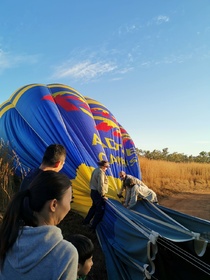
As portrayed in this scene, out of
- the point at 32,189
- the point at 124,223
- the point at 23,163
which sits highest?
the point at 32,189

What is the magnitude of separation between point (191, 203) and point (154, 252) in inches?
230

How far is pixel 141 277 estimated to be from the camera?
3154mm

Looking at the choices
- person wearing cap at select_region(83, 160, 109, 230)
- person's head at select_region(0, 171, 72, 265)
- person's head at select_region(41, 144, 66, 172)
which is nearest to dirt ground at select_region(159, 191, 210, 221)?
person wearing cap at select_region(83, 160, 109, 230)

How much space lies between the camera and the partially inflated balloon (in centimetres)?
560

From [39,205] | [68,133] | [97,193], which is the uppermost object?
[68,133]

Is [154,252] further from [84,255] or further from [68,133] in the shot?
[68,133]

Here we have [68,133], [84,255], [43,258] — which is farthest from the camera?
[68,133]

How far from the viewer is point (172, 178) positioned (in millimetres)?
12234

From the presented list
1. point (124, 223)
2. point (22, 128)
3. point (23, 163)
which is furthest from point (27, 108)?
point (124, 223)

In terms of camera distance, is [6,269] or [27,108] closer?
[6,269]

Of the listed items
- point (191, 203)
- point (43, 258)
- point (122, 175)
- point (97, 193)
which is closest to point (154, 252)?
point (97, 193)

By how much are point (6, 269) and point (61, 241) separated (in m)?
0.25

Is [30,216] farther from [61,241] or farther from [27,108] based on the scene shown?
[27,108]

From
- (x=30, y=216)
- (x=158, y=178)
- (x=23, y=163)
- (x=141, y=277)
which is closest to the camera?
(x=30, y=216)
